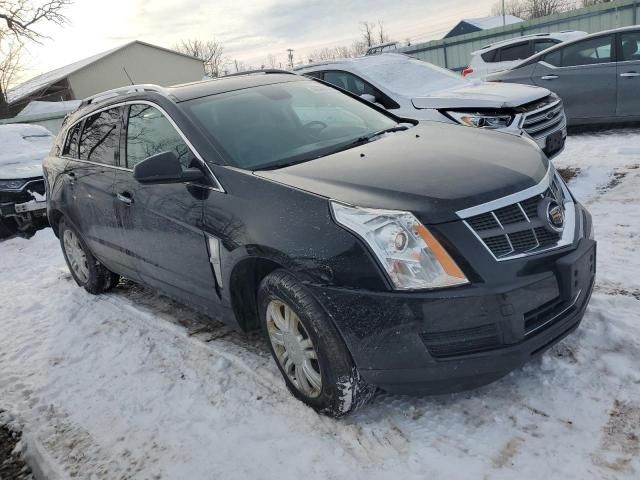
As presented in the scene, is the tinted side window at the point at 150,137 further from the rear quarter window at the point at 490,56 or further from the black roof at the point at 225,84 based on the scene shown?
the rear quarter window at the point at 490,56

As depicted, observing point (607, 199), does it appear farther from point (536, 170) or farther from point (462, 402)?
point (462, 402)

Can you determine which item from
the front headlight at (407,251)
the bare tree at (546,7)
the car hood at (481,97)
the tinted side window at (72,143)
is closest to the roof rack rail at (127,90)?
the tinted side window at (72,143)

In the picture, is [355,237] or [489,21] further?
[489,21]

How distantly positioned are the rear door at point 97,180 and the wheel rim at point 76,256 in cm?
31

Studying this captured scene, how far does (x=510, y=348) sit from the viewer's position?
231 cm

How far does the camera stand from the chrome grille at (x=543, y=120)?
586cm

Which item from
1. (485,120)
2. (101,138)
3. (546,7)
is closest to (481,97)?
(485,120)

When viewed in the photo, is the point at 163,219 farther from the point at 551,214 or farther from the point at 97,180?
the point at 551,214

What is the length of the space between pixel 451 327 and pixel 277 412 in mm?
1120

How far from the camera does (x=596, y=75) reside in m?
8.15

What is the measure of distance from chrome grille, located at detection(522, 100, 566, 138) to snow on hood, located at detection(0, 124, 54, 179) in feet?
22.7

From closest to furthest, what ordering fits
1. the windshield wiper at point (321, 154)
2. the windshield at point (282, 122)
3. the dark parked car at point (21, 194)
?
the windshield wiper at point (321, 154)
the windshield at point (282, 122)
the dark parked car at point (21, 194)

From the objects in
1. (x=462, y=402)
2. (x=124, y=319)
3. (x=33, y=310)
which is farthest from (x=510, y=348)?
(x=33, y=310)

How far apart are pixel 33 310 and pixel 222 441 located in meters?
3.22
